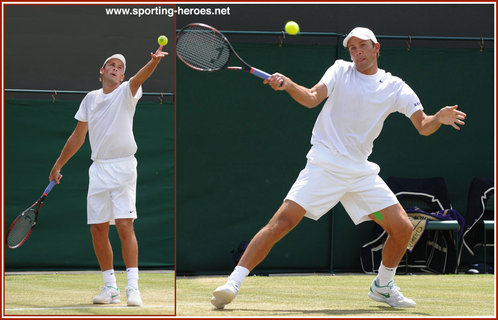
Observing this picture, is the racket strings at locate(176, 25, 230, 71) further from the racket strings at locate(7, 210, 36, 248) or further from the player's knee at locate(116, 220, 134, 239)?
the racket strings at locate(7, 210, 36, 248)

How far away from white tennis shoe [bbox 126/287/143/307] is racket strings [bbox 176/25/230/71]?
1377mm

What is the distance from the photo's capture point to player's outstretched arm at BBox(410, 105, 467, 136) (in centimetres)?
469

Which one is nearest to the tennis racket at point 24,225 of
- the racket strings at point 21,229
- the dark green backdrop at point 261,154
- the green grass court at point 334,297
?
the racket strings at point 21,229

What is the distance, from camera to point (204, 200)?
765 centimetres

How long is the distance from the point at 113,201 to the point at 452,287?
3.21m

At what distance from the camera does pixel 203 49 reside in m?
4.96

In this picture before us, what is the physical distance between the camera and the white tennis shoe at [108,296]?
13.6ft

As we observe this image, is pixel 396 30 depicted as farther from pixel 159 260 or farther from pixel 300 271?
pixel 159 260

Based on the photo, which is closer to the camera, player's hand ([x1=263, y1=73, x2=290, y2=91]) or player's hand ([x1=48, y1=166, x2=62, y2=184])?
player's hand ([x1=263, y1=73, x2=290, y2=91])

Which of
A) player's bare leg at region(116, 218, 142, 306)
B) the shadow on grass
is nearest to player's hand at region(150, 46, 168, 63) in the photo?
player's bare leg at region(116, 218, 142, 306)

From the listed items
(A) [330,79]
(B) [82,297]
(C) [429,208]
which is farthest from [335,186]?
(C) [429,208]

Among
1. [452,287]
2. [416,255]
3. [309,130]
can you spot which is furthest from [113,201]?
[416,255]

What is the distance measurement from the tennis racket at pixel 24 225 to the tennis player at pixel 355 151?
120cm

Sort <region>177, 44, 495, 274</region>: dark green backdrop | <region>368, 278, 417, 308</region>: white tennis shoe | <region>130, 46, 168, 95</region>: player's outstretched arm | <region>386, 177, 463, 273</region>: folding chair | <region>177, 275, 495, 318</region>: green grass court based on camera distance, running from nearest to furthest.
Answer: <region>130, 46, 168, 95</region>: player's outstretched arm → <region>177, 275, 495, 318</region>: green grass court → <region>368, 278, 417, 308</region>: white tennis shoe → <region>177, 44, 495, 274</region>: dark green backdrop → <region>386, 177, 463, 273</region>: folding chair
